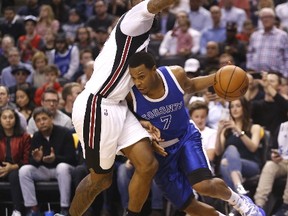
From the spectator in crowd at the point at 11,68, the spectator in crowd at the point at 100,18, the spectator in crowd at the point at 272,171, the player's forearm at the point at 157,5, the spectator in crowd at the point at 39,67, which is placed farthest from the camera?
the spectator in crowd at the point at 100,18

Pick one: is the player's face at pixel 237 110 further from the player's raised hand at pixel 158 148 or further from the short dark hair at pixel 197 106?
the player's raised hand at pixel 158 148

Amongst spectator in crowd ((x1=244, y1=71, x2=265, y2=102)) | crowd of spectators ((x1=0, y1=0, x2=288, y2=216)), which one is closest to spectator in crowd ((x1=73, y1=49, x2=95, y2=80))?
crowd of spectators ((x1=0, y1=0, x2=288, y2=216))

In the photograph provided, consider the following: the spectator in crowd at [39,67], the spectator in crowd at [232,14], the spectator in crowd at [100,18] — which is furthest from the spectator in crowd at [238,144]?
the spectator in crowd at [100,18]

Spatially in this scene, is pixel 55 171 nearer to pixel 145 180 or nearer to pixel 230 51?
pixel 145 180

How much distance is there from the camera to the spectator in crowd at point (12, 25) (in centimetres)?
1432

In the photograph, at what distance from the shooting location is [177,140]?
22.9 feet

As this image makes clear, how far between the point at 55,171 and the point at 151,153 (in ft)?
8.83

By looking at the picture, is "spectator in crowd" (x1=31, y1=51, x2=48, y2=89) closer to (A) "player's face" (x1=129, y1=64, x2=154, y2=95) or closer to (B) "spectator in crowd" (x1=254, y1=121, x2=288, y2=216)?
(B) "spectator in crowd" (x1=254, y1=121, x2=288, y2=216)

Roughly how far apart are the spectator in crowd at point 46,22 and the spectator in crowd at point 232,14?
2.89 metres

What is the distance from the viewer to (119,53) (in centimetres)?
663

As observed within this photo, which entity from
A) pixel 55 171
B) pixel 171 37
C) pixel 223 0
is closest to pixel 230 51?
pixel 171 37

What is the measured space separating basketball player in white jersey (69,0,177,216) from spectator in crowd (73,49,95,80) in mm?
5499

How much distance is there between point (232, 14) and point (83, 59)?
2605 millimetres

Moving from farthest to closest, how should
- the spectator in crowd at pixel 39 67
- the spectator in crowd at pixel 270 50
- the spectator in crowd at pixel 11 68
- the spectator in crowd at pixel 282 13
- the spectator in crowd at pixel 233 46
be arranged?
the spectator in crowd at pixel 282 13 < the spectator in crowd at pixel 11 68 < the spectator in crowd at pixel 39 67 < the spectator in crowd at pixel 233 46 < the spectator in crowd at pixel 270 50
